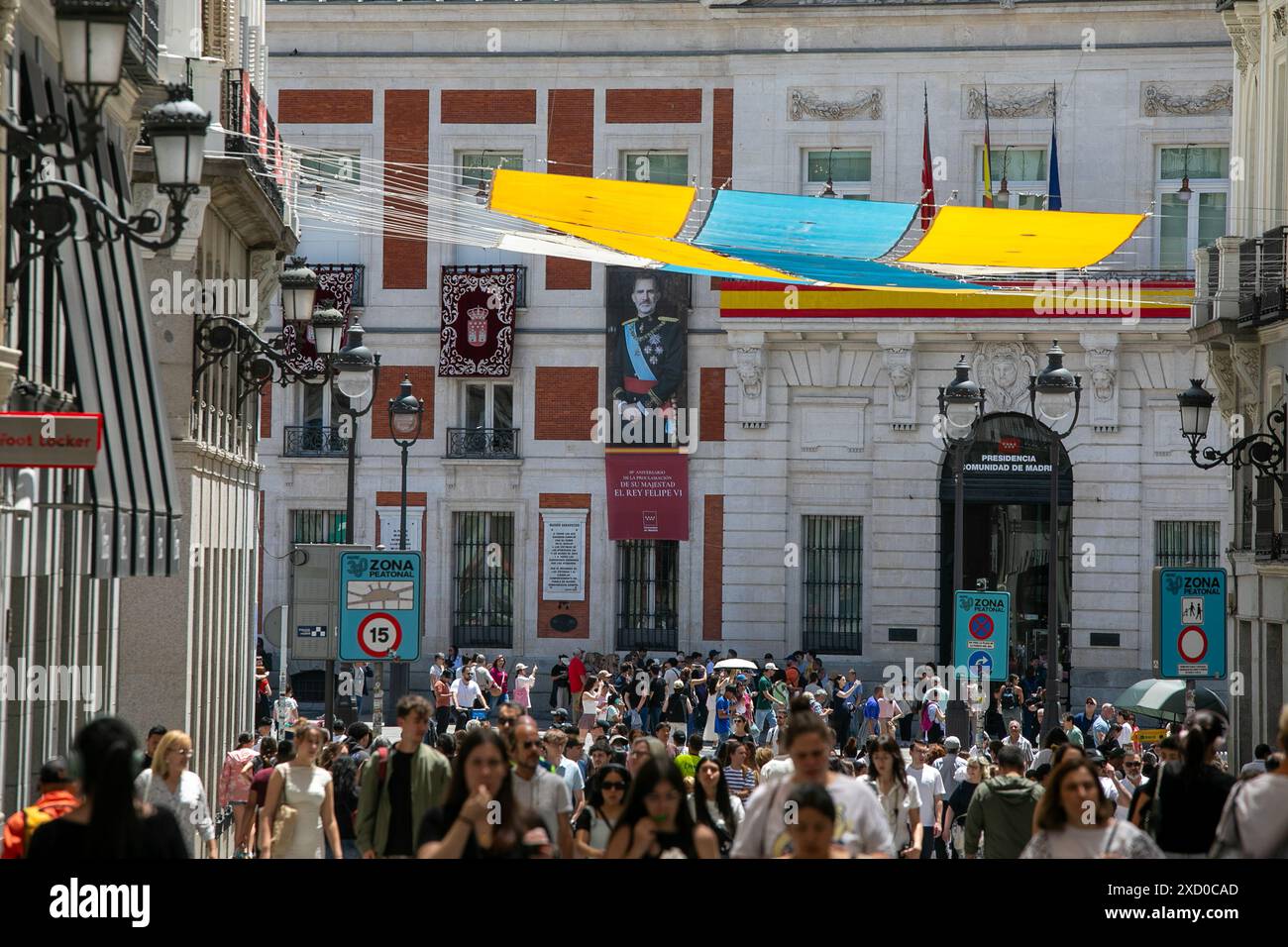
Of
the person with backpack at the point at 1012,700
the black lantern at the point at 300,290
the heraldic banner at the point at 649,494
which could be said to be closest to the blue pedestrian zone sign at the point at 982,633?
the black lantern at the point at 300,290

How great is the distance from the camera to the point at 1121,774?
1795 centimetres

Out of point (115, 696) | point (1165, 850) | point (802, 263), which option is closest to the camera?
point (1165, 850)

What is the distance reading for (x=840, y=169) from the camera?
4112cm

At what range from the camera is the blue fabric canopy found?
25594mm

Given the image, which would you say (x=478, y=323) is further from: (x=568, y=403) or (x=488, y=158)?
(x=488, y=158)

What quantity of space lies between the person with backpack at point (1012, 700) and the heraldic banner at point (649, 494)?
25.7 feet

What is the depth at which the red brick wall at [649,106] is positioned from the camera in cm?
4150

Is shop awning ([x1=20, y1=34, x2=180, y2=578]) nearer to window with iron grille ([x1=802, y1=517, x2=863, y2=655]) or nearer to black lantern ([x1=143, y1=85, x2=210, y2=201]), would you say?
black lantern ([x1=143, y1=85, x2=210, y2=201])

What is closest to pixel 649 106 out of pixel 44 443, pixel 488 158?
pixel 488 158

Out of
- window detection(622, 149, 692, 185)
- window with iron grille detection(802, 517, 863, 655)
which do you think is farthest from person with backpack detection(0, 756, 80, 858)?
window detection(622, 149, 692, 185)

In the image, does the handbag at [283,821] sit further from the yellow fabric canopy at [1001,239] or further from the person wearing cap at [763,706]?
the person wearing cap at [763,706]
